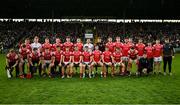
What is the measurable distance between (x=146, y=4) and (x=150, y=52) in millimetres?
27150

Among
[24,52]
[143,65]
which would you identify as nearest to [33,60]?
[24,52]

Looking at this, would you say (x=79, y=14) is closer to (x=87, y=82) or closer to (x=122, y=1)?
(x=122, y=1)

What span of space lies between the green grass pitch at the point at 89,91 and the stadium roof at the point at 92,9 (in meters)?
26.6

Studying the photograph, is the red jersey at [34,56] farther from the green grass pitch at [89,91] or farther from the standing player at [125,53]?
the standing player at [125,53]

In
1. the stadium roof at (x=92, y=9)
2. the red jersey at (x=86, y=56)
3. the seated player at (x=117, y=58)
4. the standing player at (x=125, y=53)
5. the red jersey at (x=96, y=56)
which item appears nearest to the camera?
the red jersey at (x=86, y=56)

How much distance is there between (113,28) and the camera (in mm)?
46594

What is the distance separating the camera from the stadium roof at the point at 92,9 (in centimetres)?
4016

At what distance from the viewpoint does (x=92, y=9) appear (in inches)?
1735

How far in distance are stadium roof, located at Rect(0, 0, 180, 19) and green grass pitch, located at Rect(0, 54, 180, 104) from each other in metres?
26.6

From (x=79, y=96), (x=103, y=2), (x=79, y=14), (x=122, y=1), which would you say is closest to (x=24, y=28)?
(x=79, y=14)

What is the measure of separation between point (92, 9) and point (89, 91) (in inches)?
1346

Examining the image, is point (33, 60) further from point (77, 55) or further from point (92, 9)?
point (92, 9)

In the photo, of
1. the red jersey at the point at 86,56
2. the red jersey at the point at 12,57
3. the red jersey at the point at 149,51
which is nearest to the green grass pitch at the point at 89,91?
the red jersey at the point at 12,57

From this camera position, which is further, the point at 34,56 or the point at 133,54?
the point at 133,54
